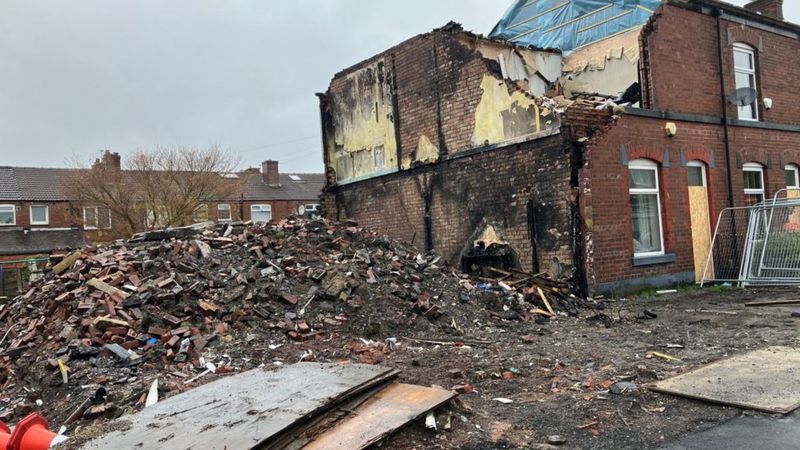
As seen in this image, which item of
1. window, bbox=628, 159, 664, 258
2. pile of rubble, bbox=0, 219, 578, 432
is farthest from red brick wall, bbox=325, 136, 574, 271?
window, bbox=628, 159, 664, 258

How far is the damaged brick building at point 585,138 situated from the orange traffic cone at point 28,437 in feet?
30.3

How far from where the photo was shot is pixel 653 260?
12273mm

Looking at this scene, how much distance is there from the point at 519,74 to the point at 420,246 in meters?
4.98

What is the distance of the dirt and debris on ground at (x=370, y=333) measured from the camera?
16.2 feet

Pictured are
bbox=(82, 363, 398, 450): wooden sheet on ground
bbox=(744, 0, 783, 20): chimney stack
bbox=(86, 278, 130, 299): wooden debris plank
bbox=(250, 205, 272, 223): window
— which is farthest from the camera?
bbox=(250, 205, 272, 223): window

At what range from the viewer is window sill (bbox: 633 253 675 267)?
1202 centimetres

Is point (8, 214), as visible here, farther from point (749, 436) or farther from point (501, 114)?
point (749, 436)

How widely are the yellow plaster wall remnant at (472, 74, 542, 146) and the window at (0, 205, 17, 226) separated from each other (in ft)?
115

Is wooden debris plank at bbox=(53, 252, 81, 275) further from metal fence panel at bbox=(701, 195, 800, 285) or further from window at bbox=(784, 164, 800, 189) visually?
window at bbox=(784, 164, 800, 189)

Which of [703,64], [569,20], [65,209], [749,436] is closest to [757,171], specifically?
[703,64]

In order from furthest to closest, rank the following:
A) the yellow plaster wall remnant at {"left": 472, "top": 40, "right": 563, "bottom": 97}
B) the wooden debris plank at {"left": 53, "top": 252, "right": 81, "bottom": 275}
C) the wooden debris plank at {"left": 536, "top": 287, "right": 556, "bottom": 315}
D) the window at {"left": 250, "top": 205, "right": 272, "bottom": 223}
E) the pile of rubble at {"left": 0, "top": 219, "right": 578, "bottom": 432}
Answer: the window at {"left": 250, "top": 205, "right": 272, "bottom": 223} → the yellow plaster wall remnant at {"left": 472, "top": 40, "right": 563, "bottom": 97} → the wooden debris plank at {"left": 53, "top": 252, "right": 81, "bottom": 275} → the wooden debris plank at {"left": 536, "top": 287, "right": 556, "bottom": 315} → the pile of rubble at {"left": 0, "top": 219, "right": 578, "bottom": 432}

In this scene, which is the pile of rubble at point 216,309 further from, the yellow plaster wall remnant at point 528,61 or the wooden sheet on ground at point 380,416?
the yellow plaster wall remnant at point 528,61

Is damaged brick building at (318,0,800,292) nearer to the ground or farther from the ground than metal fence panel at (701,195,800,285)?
farther from the ground

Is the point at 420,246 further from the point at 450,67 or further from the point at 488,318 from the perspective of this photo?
the point at 488,318
